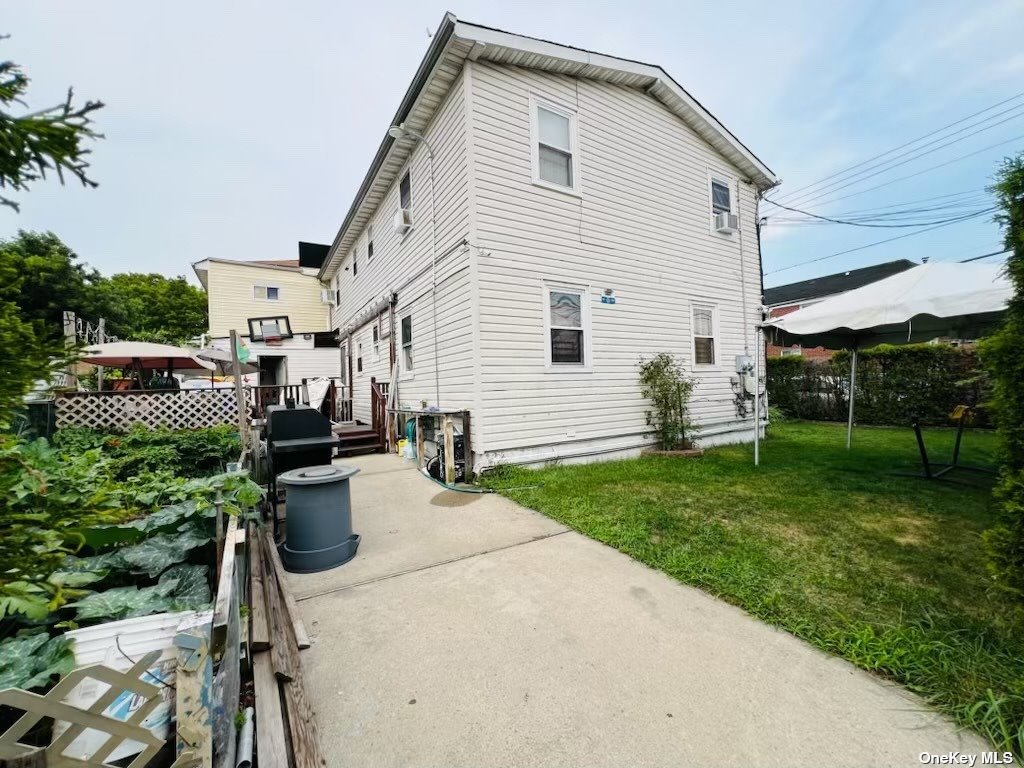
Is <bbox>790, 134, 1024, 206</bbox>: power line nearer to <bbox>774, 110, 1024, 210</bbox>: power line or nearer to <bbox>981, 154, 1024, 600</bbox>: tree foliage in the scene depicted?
<bbox>774, 110, 1024, 210</bbox>: power line

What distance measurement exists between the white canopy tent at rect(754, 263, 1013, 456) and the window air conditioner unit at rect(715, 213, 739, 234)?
3458 millimetres

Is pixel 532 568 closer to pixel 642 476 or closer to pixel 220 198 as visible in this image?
pixel 642 476

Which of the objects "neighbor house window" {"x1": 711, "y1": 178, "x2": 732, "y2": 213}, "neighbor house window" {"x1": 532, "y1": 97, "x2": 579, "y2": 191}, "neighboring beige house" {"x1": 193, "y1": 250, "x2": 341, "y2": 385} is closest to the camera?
"neighbor house window" {"x1": 532, "y1": 97, "x2": 579, "y2": 191}

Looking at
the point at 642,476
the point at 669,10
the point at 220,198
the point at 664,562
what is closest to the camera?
the point at 664,562

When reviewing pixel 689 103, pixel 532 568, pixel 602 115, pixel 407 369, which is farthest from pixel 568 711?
pixel 689 103

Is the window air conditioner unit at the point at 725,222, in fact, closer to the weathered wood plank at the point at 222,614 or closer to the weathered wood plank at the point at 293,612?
the weathered wood plank at the point at 293,612

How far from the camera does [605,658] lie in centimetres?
220

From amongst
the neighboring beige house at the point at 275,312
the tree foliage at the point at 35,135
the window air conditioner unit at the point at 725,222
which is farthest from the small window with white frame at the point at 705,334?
the neighboring beige house at the point at 275,312

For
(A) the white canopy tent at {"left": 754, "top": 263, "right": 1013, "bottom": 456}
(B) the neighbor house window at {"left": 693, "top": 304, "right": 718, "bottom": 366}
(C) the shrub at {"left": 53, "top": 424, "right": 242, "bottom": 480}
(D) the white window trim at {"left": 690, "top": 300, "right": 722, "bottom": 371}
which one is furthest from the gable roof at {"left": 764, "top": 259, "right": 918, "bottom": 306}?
(C) the shrub at {"left": 53, "top": 424, "right": 242, "bottom": 480}

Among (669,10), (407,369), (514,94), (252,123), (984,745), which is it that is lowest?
(984,745)

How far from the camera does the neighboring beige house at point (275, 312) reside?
54.6 feet

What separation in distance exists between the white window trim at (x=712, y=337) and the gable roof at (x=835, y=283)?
18328 millimetres

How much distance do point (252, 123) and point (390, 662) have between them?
10.5 m

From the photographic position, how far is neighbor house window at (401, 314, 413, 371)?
337 inches
